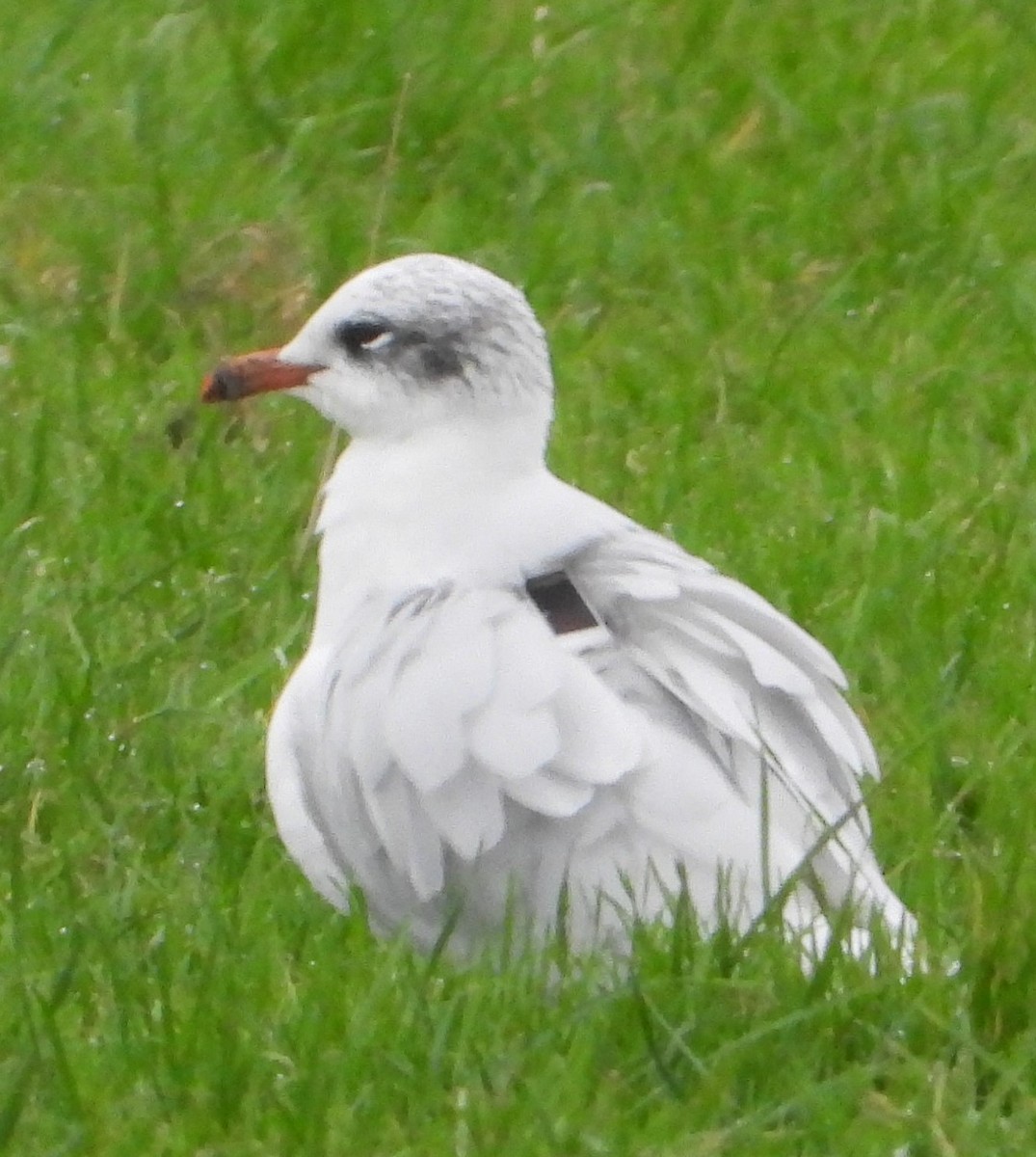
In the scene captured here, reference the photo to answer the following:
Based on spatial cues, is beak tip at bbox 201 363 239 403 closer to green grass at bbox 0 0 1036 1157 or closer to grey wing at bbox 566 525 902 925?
green grass at bbox 0 0 1036 1157

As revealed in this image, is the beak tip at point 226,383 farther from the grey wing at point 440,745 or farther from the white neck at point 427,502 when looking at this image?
the grey wing at point 440,745

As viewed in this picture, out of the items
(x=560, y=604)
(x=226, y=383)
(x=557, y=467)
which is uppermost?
Result: (x=226, y=383)

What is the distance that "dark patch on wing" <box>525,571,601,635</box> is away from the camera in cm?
461

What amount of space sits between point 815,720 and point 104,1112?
3.95 ft

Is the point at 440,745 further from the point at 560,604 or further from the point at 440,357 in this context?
the point at 440,357

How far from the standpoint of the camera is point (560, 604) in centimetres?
466

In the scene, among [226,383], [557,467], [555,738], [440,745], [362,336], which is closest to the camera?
[555,738]

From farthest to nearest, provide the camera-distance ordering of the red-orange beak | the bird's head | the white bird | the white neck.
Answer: the red-orange beak
the bird's head
the white neck
the white bird

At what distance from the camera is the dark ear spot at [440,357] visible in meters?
5.28

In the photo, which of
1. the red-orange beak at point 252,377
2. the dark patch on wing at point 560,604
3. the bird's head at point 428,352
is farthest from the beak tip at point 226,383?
the dark patch on wing at point 560,604

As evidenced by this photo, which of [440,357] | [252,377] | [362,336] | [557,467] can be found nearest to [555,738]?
[440,357]

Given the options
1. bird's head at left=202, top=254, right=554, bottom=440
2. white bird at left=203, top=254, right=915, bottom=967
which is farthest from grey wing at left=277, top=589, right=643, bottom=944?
bird's head at left=202, top=254, right=554, bottom=440

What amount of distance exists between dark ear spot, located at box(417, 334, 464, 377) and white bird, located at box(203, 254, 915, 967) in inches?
10.0

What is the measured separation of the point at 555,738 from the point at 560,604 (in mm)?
358
